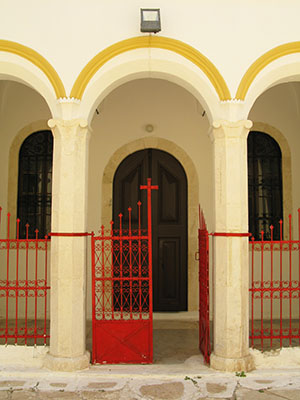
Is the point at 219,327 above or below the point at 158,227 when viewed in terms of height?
below

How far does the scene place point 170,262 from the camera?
756 cm

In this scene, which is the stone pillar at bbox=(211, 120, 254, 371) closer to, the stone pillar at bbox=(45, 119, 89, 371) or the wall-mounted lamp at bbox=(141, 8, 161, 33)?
the wall-mounted lamp at bbox=(141, 8, 161, 33)

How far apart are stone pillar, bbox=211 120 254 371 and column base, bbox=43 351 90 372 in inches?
61.0

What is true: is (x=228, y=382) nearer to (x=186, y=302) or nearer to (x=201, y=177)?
(x=186, y=302)

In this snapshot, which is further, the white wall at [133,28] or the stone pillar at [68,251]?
the white wall at [133,28]

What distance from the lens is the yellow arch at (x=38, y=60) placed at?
5121mm

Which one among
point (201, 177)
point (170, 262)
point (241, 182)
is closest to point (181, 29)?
point (241, 182)

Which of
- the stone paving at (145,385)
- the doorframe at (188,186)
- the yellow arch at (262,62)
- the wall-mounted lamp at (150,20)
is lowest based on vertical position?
the stone paving at (145,385)

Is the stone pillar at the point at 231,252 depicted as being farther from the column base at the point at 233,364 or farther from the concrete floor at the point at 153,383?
the concrete floor at the point at 153,383

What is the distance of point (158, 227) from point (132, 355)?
2866 mm

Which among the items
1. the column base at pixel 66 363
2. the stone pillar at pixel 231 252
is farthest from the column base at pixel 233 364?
the column base at pixel 66 363

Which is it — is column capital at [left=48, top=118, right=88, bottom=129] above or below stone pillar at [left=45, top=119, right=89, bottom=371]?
above

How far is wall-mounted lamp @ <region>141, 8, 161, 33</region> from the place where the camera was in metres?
4.93

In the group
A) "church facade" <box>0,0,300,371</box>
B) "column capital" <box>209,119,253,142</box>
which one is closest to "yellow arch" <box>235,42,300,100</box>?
"church facade" <box>0,0,300,371</box>
